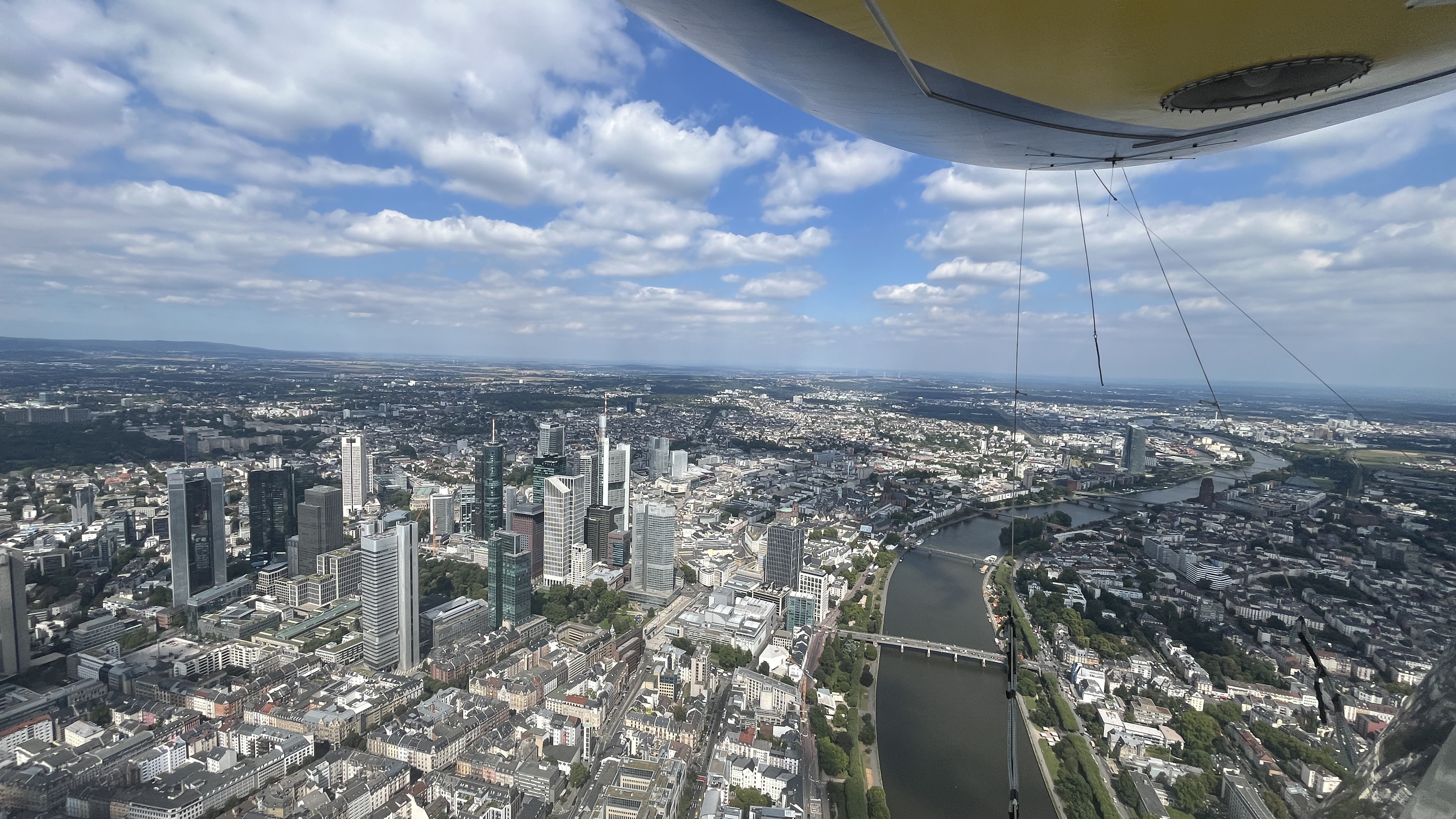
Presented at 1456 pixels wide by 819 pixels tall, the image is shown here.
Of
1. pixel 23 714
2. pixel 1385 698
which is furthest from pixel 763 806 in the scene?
pixel 23 714

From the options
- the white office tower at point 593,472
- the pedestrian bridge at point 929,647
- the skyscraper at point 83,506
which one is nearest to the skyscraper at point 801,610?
the pedestrian bridge at point 929,647

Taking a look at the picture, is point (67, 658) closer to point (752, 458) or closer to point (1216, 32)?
point (1216, 32)

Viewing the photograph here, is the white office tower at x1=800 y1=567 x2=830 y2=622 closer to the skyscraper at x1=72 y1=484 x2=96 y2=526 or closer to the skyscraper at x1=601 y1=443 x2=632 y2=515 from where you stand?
the skyscraper at x1=601 y1=443 x2=632 y2=515

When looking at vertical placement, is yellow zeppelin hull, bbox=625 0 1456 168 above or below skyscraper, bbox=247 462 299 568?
above

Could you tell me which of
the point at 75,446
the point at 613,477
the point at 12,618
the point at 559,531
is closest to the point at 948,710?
the point at 559,531

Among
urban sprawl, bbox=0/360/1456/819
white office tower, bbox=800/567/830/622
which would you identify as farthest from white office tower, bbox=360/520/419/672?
white office tower, bbox=800/567/830/622

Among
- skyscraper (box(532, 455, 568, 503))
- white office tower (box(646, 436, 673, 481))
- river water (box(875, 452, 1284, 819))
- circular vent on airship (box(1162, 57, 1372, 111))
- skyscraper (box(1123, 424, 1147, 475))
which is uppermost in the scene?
circular vent on airship (box(1162, 57, 1372, 111))
